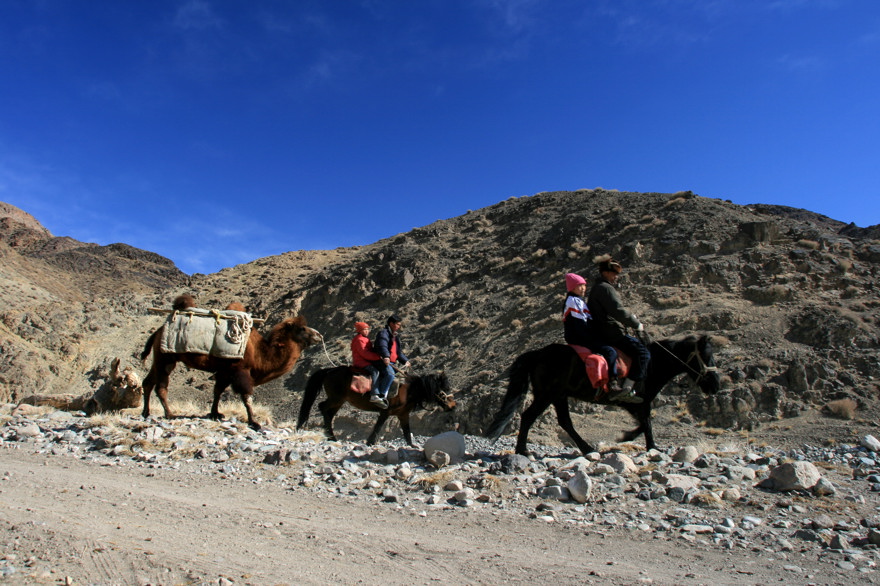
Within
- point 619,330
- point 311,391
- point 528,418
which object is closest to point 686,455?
point 619,330

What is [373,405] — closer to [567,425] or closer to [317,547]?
[567,425]

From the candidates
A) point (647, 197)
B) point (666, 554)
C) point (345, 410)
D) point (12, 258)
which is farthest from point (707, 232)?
point (12, 258)

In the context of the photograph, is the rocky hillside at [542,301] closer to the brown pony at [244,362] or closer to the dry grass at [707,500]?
the brown pony at [244,362]

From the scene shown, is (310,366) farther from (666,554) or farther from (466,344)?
(666,554)

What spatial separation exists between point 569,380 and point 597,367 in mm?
444

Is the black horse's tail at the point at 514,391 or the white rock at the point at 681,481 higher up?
the black horse's tail at the point at 514,391

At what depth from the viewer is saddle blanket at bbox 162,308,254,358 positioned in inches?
457

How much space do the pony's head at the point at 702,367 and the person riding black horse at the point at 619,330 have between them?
0.97 metres

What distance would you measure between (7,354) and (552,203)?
32.8 m

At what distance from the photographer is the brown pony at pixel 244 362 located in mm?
Result: 11812

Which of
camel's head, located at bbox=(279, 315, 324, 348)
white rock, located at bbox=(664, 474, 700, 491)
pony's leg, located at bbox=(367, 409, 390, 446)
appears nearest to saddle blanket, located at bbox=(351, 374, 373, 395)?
pony's leg, located at bbox=(367, 409, 390, 446)

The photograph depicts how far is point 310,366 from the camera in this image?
29.4 metres

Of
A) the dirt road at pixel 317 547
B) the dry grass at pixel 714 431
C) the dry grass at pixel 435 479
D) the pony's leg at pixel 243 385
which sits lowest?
the dirt road at pixel 317 547

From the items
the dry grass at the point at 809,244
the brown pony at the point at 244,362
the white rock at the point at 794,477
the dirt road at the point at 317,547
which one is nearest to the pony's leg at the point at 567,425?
the white rock at the point at 794,477
